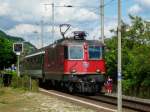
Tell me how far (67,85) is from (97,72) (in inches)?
109

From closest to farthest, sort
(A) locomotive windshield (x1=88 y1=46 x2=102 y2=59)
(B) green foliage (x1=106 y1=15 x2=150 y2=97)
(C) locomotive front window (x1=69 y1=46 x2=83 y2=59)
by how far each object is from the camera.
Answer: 1. (C) locomotive front window (x1=69 y1=46 x2=83 y2=59)
2. (A) locomotive windshield (x1=88 y1=46 x2=102 y2=59)
3. (B) green foliage (x1=106 y1=15 x2=150 y2=97)

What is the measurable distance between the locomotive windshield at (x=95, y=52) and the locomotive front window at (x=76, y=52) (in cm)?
60

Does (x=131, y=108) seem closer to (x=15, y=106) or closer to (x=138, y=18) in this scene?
(x=15, y=106)

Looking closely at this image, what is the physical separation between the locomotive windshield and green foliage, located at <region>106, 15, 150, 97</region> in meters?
2.84

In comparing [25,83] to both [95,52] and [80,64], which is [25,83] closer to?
[80,64]

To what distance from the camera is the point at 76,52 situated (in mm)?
35906

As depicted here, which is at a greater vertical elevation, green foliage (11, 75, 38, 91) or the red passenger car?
the red passenger car

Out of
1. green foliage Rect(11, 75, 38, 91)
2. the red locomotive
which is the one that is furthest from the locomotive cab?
green foliage Rect(11, 75, 38, 91)

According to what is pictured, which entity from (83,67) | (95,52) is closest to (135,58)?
(95,52)

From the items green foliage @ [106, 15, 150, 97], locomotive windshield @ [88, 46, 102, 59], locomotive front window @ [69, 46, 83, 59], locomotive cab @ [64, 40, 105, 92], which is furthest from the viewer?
green foliage @ [106, 15, 150, 97]

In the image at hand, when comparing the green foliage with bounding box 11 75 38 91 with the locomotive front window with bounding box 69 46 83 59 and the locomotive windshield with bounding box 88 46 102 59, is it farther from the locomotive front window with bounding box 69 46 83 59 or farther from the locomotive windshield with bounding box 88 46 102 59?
the locomotive windshield with bounding box 88 46 102 59

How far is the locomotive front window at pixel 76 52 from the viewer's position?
35.7m

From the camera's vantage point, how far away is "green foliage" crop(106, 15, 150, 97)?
37.6 meters

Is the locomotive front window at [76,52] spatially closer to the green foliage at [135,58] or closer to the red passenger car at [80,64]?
the red passenger car at [80,64]
